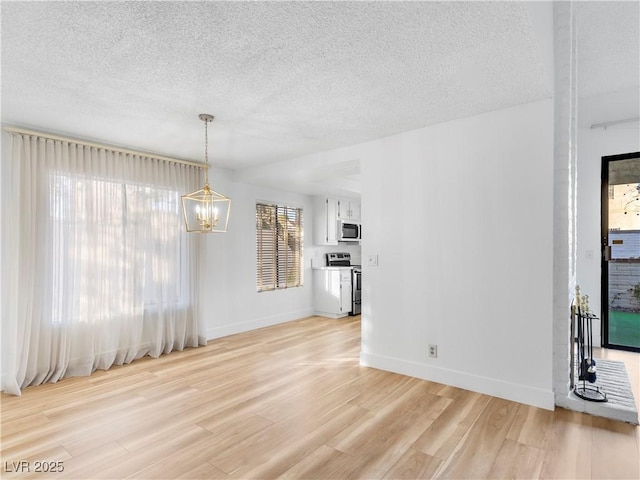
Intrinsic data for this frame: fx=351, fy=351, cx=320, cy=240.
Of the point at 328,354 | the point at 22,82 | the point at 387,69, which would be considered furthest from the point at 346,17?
the point at 328,354

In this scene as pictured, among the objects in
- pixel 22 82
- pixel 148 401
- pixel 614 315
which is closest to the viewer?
pixel 22 82

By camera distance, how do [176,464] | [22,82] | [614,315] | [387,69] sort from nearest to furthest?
[176,464]
[387,69]
[22,82]
[614,315]

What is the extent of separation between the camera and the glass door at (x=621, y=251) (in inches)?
170

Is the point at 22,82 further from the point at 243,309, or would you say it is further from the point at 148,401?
the point at 243,309

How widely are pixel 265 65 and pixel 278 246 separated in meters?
4.13

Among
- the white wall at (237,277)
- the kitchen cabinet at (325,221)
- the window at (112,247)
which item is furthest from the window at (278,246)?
the window at (112,247)

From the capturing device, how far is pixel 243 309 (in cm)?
555

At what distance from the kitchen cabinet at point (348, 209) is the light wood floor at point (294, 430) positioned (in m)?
3.79

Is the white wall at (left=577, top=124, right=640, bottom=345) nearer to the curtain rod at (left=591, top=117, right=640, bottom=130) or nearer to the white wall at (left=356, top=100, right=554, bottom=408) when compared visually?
the curtain rod at (left=591, top=117, right=640, bottom=130)

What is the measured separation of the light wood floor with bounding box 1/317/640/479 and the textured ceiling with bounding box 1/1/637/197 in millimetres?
2490

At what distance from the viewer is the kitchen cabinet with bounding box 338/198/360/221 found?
7.00 m

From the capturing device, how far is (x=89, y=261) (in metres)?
3.80

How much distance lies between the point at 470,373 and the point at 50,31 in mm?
3903

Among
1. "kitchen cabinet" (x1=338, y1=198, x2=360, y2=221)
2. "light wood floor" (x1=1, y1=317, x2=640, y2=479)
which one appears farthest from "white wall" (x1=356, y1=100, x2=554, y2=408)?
"kitchen cabinet" (x1=338, y1=198, x2=360, y2=221)
